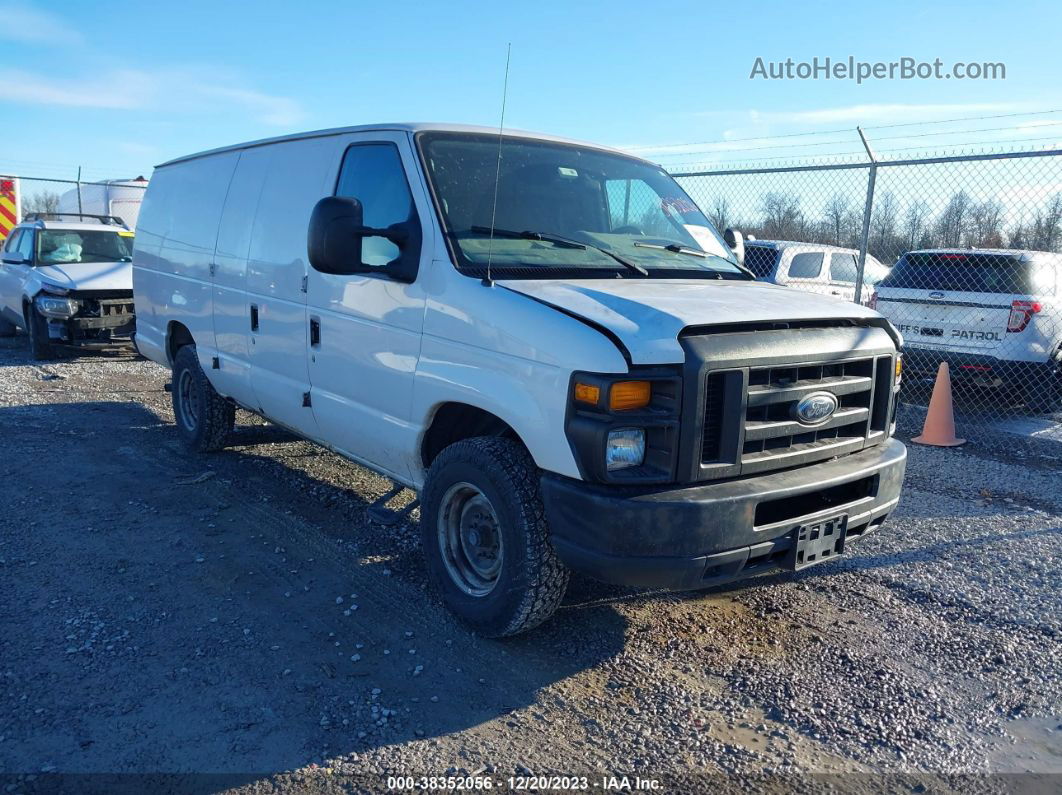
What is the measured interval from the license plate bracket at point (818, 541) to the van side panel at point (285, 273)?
9.46 feet

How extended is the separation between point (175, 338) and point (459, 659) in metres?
4.64

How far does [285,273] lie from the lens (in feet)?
16.4

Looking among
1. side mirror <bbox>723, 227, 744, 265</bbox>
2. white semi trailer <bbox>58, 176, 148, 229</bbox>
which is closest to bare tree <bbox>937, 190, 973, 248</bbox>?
side mirror <bbox>723, 227, 744, 265</bbox>

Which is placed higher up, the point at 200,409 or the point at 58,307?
the point at 58,307

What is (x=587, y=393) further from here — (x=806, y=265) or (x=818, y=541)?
(x=806, y=265)

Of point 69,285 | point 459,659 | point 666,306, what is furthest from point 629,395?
point 69,285

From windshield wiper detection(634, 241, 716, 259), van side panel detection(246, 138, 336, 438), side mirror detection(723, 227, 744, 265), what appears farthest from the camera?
side mirror detection(723, 227, 744, 265)

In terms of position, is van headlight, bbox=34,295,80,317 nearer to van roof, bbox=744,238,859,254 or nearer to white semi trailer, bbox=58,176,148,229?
van roof, bbox=744,238,859,254

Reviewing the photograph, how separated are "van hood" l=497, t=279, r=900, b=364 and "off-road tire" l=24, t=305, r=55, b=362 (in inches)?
385

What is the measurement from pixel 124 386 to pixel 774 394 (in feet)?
28.4

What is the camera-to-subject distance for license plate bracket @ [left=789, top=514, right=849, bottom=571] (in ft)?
11.0

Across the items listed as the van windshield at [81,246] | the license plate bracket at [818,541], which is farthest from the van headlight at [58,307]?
the license plate bracket at [818,541]

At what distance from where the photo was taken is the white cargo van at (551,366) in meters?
3.12

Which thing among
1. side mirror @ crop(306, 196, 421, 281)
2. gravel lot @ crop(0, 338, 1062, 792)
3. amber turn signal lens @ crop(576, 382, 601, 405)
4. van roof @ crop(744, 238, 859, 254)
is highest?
van roof @ crop(744, 238, 859, 254)
